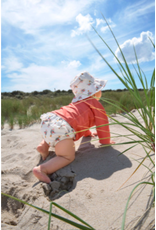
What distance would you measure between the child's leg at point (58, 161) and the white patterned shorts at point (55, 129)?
0.06 metres

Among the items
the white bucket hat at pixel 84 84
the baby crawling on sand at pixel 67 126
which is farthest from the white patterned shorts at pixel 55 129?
the white bucket hat at pixel 84 84

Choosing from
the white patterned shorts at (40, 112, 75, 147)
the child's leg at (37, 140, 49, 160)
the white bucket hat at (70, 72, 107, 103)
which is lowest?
the child's leg at (37, 140, 49, 160)

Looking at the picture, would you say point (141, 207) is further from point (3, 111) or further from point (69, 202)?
point (3, 111)

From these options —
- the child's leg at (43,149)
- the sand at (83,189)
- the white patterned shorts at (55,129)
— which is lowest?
the sand at (83,189)

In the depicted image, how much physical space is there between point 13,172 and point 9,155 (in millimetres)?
577

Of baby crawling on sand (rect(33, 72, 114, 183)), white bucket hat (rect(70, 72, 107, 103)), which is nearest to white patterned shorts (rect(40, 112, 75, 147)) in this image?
baby crawling on sand (rect(33, 72, 114, 183))

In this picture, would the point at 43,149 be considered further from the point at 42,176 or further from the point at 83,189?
the point at 83,189

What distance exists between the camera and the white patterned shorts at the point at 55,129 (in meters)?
2.03

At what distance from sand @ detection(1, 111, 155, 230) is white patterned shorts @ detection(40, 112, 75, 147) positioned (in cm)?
33

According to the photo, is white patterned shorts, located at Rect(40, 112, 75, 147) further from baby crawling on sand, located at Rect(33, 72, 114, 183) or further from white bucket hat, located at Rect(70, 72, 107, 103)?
white bucket hat, located at Rect(70, 72, 107, 103)

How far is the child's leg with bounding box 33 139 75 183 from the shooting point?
72.7 inches

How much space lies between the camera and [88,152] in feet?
7.40

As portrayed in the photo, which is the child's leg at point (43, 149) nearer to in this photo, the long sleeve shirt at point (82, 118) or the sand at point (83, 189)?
the sand at point (83, 189)

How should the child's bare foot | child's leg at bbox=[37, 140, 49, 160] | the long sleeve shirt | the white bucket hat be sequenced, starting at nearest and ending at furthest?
the child's bare foot, the long sleeve shirt, child's leg at bbox=[37, 140, 49, 160], the white bucket hat
